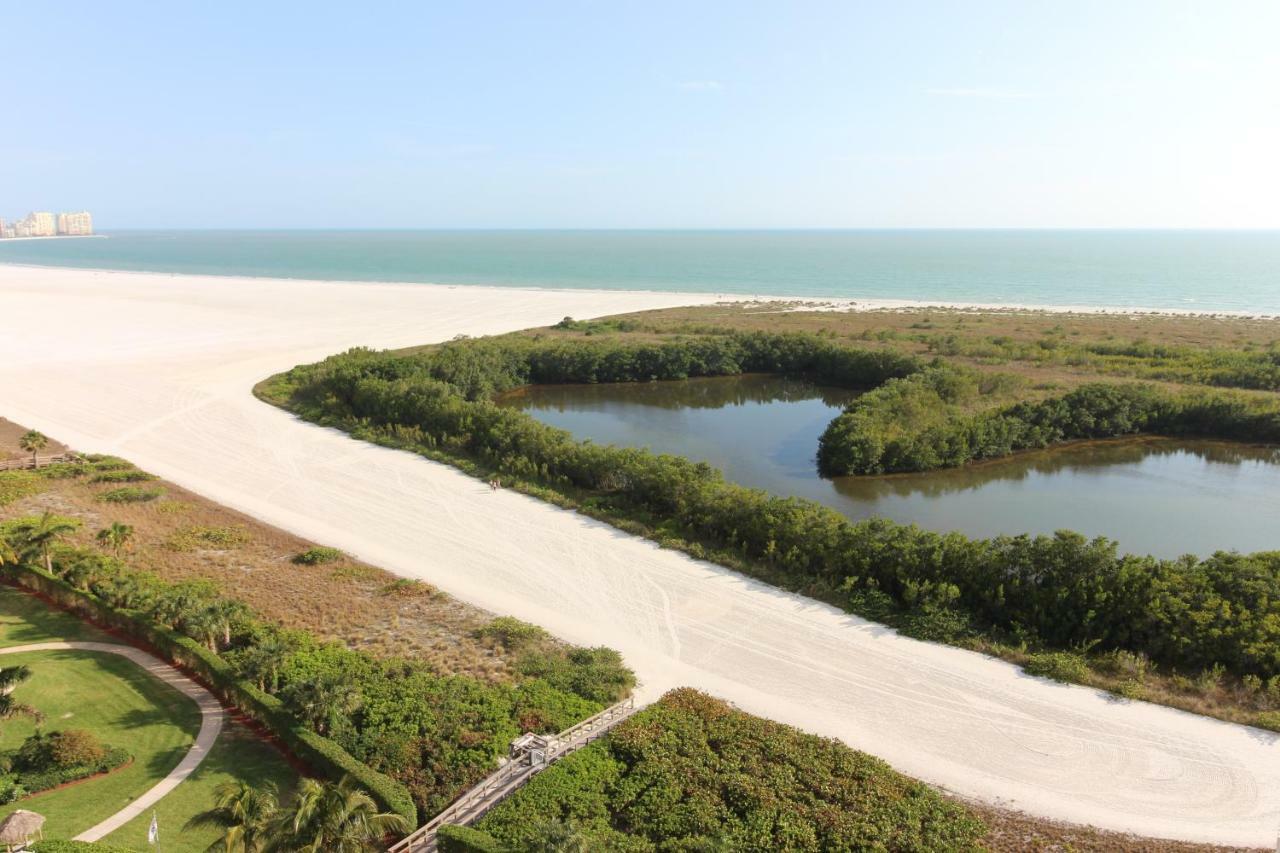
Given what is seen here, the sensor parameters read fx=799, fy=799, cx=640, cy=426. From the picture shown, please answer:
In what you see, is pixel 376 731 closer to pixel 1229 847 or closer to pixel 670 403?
pixel 1229 847

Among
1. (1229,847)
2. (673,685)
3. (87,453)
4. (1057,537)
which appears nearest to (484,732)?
(673,685)

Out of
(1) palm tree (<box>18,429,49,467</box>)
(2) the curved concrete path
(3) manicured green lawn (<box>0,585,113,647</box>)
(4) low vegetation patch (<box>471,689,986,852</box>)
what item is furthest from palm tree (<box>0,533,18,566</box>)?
(4) low vegetation patch (<box>471,689,986,852</box>)

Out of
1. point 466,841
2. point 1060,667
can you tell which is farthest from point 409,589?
point 1060,667

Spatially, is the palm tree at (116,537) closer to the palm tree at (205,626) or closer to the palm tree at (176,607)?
the palm tree at (176,607)

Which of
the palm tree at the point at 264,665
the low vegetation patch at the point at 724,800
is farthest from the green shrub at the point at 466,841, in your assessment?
the palm tree at the point at 264,665

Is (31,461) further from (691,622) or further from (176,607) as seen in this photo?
(691,622)
